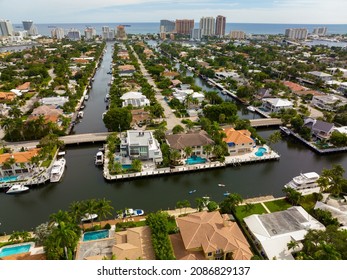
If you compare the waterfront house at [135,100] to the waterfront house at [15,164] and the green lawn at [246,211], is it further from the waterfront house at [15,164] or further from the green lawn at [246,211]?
the green lawn at [246,211]

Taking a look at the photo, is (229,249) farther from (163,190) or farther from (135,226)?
(163,190)

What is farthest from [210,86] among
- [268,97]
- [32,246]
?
[32,246]

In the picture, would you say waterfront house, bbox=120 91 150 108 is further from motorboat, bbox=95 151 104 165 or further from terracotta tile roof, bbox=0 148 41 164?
terracotta tile roof, bbox=0 148 41 164

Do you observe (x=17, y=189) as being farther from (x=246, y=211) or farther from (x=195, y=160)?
(x=246, y=211)

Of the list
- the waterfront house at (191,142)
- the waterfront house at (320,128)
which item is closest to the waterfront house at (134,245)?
the waterfront house at (191,142)

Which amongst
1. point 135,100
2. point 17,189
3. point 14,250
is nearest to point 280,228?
point 14,250

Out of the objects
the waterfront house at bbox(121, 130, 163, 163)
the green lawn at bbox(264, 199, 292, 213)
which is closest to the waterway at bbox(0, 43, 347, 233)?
the green lawn at bbox(264, 199, 292, 213)
